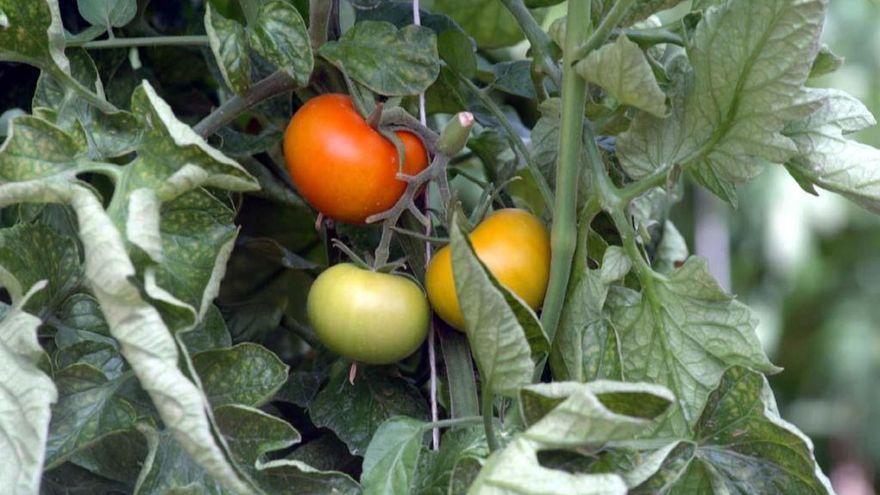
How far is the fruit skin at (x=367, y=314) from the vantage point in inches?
22.8

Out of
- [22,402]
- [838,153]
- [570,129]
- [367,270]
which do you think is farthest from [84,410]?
[838,153]

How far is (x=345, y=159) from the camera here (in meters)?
0.58

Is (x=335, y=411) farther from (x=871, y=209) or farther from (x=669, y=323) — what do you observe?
(x=871, y=209)

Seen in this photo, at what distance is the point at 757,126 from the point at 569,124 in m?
0.09

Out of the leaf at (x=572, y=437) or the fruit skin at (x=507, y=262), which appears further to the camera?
the fruit skin at (x=507, y=262)

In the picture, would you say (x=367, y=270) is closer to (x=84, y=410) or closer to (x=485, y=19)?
(x=84, y=410)

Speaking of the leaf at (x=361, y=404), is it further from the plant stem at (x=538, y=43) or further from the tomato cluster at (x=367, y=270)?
the plant stem at (x=538, y=43)

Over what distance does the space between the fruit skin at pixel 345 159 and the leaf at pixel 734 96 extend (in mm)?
123

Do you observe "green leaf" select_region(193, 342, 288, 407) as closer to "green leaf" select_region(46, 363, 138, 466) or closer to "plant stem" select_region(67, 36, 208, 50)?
"green leaf" select_region(46, 363, 138, 466)

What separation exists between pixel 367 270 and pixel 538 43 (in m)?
0.16

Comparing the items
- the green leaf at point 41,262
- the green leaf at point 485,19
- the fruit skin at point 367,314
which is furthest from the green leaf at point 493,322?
the green leaf at point 485,19

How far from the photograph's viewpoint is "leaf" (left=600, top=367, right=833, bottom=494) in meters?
0.52

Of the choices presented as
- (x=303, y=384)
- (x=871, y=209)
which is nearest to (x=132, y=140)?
(x=303, y=384)

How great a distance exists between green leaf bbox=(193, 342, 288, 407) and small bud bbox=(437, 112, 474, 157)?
0.48 ft
